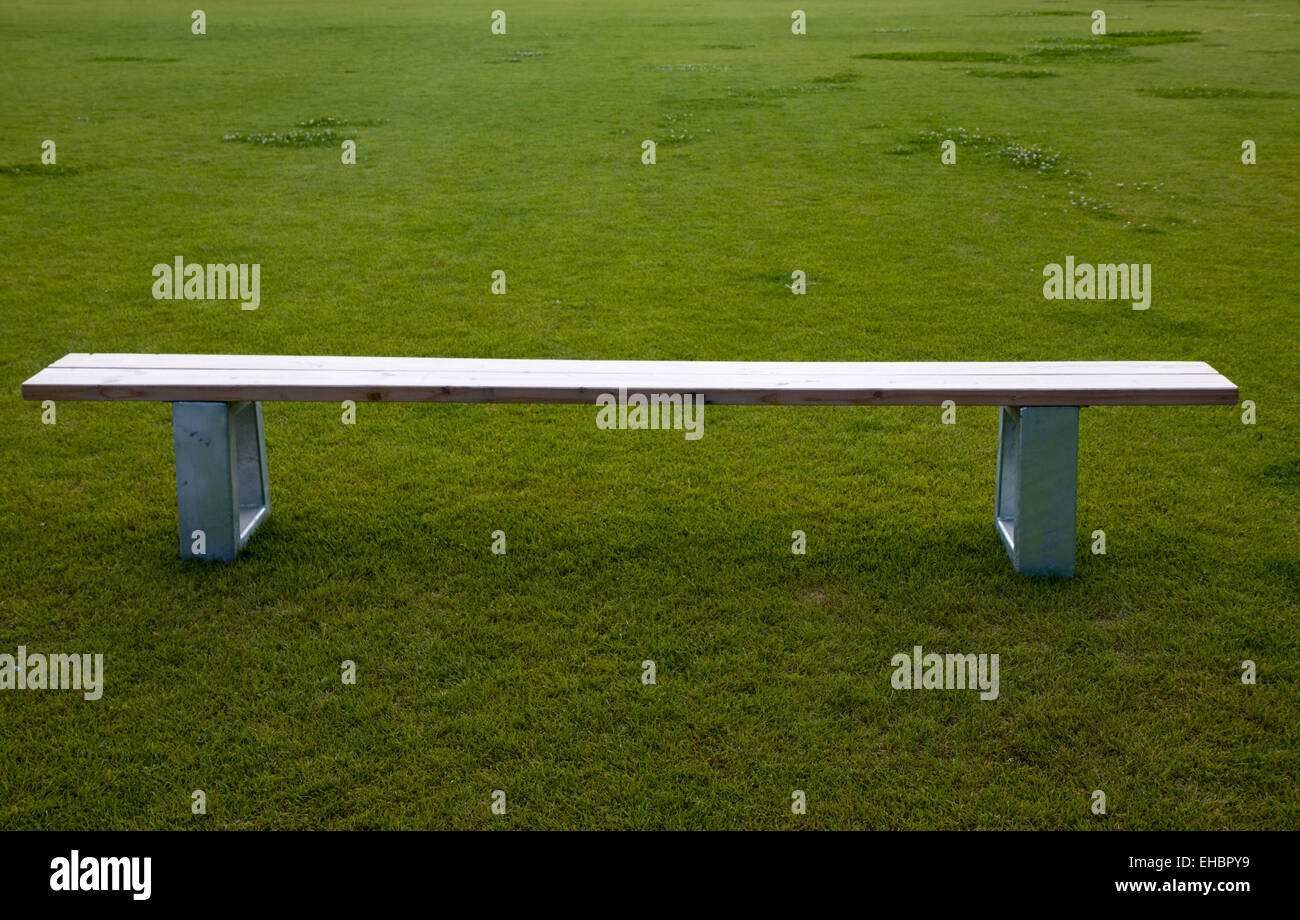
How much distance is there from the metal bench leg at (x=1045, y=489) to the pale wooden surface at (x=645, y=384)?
0.12 meters

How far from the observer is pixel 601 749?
4172 millimetres

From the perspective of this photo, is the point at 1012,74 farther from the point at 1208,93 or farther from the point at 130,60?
the point at 130,60

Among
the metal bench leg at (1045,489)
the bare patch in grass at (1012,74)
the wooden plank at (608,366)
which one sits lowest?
the metal bench leg at (1045,489)

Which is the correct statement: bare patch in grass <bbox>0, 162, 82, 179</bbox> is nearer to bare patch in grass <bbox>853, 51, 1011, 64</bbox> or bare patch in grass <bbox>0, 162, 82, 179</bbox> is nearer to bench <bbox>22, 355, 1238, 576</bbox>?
bench <bbox>22, 355, 1238, 576</bbox>

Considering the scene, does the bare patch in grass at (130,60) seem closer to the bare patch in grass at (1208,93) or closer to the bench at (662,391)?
the bare patch in grass at (1208,93)

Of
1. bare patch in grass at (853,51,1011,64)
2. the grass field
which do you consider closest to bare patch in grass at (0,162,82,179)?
the grass field

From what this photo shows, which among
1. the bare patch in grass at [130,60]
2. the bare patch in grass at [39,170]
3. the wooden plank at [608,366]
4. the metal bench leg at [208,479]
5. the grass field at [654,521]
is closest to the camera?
the grass field at [654,521]

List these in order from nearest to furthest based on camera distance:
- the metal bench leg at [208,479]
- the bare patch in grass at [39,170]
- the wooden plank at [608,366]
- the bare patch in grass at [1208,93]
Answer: the metal bench leg at [208,479] < the wooden plank at [608,366] < the bare patch in grass at [39,170] < the bare patch in grass at [1208,93]

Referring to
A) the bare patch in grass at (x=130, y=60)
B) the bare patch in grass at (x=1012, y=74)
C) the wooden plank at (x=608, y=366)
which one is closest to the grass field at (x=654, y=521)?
the wooden plank at (x=608, y=366)

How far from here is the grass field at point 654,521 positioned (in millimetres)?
4062

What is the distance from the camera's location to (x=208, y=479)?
5.27m

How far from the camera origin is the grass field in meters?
4.06

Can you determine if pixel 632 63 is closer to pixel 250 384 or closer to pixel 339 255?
pixel 339 255

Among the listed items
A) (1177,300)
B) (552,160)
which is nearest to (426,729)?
(1177,300)
